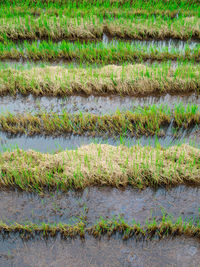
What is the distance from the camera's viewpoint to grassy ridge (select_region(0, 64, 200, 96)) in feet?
12.6

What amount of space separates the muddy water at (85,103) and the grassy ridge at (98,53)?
81 centimetres

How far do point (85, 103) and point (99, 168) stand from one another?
1228 mm

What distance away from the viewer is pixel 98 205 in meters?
2.51

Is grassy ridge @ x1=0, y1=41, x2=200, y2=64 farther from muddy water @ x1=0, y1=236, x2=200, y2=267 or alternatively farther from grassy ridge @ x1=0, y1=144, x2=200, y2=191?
muddy water @ x1=0, y1=236, x2=200, y2=267

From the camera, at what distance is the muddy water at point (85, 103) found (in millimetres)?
3627

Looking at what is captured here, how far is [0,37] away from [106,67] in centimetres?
203

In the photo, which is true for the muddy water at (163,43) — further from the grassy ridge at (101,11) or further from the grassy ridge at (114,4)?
the grassy ridge at (114,4)

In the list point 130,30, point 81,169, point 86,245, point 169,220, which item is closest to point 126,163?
point 81,169

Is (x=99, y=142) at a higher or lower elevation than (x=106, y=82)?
lower

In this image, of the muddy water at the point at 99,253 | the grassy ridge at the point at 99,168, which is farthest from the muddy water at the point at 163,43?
the muddy water at the point at 99,253

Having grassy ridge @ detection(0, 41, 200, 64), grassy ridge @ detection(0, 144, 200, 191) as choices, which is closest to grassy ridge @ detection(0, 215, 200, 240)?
grassy ridge @ detection(0, 144, 200, 191)

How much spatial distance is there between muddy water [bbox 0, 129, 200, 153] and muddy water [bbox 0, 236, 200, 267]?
107 cm

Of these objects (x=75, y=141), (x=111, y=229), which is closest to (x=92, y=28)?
(x=75, y=141)

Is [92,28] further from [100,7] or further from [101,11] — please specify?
[100,7]
